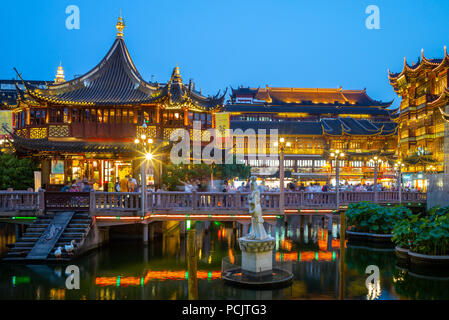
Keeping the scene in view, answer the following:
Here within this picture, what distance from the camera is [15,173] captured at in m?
22.8

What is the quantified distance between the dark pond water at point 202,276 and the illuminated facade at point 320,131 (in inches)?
1302

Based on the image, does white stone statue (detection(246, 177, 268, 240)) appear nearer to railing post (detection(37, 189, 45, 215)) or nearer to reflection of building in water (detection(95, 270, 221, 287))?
reflection of building in water (detection(95, 270, 221, 287))

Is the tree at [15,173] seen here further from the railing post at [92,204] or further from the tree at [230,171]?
the tree at [230,171]

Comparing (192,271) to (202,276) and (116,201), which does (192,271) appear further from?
(116,201)

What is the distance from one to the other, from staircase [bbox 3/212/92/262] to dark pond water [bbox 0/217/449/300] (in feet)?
1.79

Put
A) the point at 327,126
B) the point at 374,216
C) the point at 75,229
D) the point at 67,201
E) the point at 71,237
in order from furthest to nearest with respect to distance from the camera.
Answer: the point at 327,126
the point at 374,216
the point at 67,201
the point at 75,229
the point at 71,237

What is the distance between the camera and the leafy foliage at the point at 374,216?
21125 mm

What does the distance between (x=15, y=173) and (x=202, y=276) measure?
14.3m

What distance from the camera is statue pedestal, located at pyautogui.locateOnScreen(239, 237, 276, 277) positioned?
12914 millimetres

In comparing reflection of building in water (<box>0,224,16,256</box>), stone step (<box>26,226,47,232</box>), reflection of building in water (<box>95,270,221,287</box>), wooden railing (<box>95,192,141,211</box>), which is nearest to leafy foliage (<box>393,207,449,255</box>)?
reflection of building in water (<box>95,270,221,287</box>)

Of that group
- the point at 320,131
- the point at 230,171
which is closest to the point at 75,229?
the point at 230,171

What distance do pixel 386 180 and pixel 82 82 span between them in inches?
1717

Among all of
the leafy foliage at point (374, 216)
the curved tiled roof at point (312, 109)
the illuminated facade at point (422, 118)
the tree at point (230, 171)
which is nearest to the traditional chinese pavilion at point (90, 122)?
the tree at point (230, 171)
